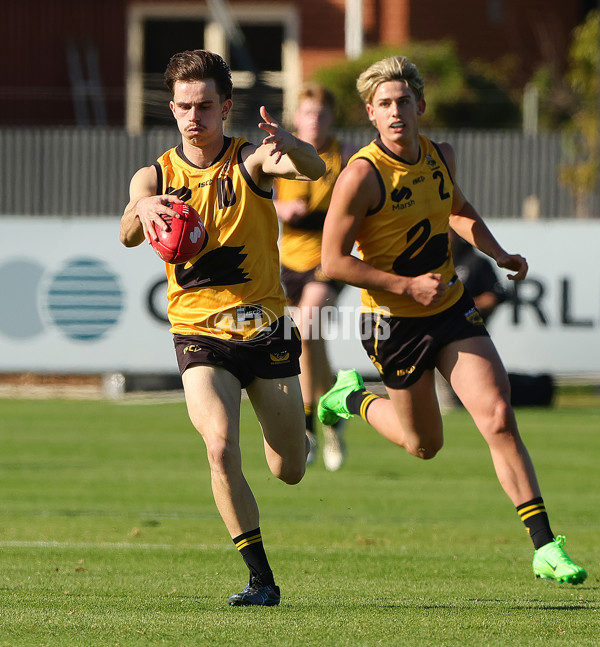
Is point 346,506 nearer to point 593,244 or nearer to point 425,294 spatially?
point 425,294

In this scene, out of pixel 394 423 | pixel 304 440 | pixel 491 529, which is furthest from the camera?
pixel 491 529

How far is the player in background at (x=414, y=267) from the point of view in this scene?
653 cm

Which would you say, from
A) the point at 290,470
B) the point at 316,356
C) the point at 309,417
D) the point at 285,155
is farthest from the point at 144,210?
the point at 316,356

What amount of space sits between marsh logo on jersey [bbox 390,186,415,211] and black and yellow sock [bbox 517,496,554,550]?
5.22 feet

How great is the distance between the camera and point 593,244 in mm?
17672

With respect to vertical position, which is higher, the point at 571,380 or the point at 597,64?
the point at 597,64

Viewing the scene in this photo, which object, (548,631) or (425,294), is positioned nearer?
(548,631)

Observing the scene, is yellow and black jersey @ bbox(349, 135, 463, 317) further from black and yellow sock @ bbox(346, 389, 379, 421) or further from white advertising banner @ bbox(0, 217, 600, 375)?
white advertising banner @ bbox(0, 217, 600, 375)

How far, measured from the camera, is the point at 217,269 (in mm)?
6070

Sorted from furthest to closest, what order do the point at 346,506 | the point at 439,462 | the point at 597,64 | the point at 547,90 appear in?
the point at 547,90 < the point at 597,64 < the point at 439,462 < the point at 346,506

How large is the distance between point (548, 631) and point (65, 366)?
12.8m

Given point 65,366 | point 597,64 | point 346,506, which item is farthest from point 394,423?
point 597,64

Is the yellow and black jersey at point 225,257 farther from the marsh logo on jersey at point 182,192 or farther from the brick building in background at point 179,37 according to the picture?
the brick building in background at point 179,37

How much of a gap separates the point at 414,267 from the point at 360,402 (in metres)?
1.57
